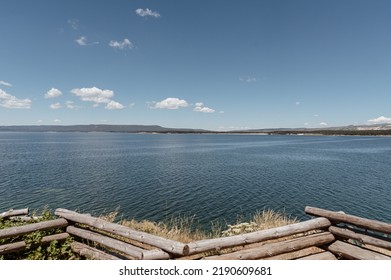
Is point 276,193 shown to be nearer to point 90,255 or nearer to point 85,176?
point 90,255

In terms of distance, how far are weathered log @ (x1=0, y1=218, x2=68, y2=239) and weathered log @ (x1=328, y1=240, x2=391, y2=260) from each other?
9.61m

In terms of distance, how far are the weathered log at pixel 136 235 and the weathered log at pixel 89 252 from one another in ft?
2.62

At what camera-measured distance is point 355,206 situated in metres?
24.2

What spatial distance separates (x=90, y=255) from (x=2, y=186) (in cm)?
3257

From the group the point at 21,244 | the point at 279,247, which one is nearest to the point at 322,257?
the point at 279,247

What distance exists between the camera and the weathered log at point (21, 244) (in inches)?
285

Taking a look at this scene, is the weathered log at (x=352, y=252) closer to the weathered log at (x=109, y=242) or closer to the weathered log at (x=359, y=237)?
the weathered log at (x=359, y=237)

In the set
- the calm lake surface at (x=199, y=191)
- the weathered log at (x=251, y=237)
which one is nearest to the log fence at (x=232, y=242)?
the weathered log at (x=251, y=237)

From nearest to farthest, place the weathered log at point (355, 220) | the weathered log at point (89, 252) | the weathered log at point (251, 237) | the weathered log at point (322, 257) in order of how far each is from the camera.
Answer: the weathered log at point (251, 237) < the weathered log at point (355, 220) < the weathered log at point (89, 252) < the weathered log at point (322, 257)

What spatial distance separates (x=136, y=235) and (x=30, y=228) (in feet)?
11.9

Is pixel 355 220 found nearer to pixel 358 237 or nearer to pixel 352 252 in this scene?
pixel 358 237

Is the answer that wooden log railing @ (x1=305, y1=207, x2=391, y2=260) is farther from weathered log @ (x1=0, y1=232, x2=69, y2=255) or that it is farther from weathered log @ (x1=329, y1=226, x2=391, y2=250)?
weathered log @ (x1=0, y1=232, x2=69, y2=255)

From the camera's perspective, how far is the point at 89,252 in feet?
26.0

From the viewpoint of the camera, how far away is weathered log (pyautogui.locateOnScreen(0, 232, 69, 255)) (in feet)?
23.7
